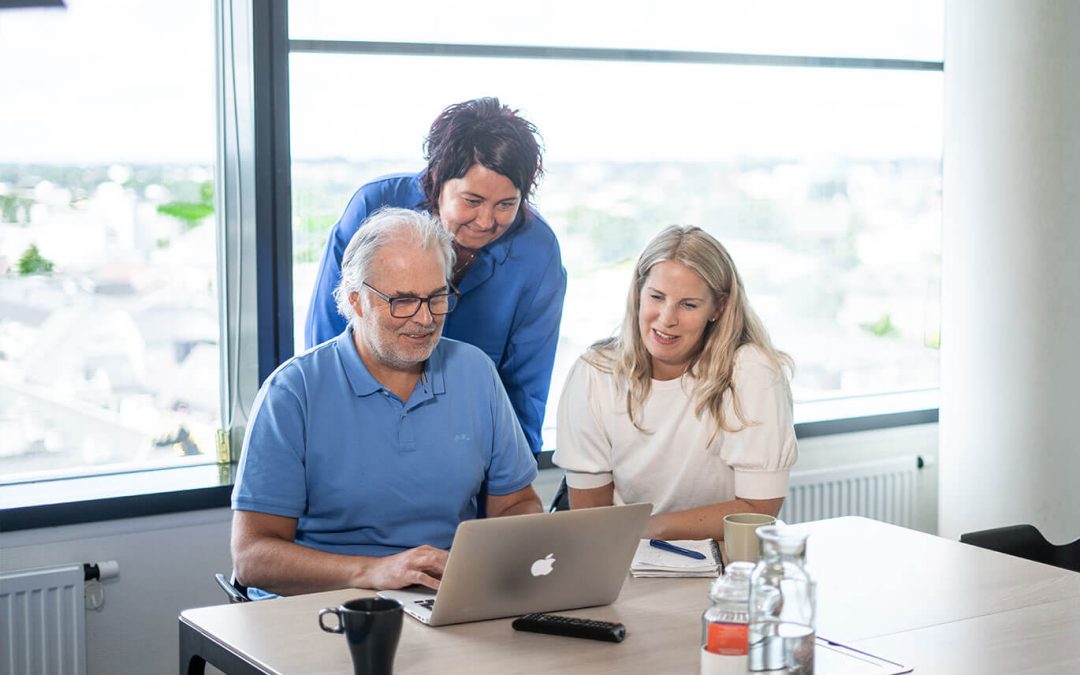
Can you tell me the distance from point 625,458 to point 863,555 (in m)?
0.69

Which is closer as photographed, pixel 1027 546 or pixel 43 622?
pixel 1027 546

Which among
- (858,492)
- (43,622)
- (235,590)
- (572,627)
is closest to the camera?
(572,627)

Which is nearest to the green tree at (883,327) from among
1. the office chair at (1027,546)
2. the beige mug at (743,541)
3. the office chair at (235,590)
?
the office chair at (1027,546)

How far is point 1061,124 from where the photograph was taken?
13.4ft

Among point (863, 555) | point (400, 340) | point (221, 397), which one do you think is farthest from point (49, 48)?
point (863, 555)

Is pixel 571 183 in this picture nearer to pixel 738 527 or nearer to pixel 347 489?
pixel 347 489

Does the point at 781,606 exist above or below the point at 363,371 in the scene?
below

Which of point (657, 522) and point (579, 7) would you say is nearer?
point (657, 522)

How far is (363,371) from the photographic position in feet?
8.77

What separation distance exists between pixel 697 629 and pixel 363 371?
991 mm

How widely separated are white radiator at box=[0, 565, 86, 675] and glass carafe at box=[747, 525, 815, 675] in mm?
2138

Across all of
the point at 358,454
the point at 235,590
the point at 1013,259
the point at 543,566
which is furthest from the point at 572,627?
the point at 1013,259

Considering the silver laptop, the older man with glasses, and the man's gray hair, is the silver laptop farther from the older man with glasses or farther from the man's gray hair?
the man's gray hair

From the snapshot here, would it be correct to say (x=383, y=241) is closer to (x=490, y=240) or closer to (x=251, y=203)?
(x=490, y=240)
